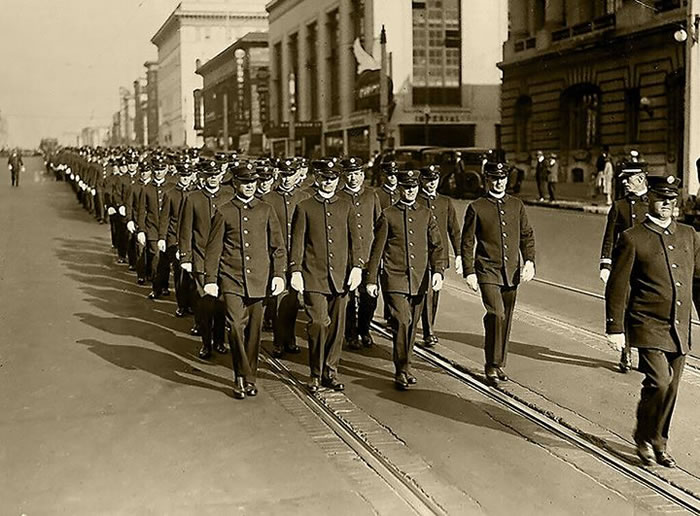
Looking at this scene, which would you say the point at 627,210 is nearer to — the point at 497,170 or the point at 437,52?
the point at 497,170

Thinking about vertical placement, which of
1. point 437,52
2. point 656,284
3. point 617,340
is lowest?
point 617,340

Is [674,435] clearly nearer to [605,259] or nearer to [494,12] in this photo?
[605,259]

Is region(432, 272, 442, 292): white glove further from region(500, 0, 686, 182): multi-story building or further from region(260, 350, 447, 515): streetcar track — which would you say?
region(500, 0, 686, 182): multi-story building

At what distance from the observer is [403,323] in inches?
343

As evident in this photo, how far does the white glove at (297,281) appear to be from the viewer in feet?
28.3

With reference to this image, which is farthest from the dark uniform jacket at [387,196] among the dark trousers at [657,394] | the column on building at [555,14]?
the column on building at [555,14]

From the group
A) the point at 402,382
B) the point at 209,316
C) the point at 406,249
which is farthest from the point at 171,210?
the point at 402,382

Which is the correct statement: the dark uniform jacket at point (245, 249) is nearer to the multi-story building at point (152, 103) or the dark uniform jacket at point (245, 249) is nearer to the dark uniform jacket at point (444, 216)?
the dark uniform jacket at point (444, 216)

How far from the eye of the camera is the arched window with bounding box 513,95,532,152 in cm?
4541

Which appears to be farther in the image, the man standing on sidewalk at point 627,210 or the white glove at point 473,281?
the man standing on sidewalk at point 627,210

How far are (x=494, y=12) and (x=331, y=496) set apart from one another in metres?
59.0

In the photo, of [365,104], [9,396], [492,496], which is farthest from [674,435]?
[365,104]

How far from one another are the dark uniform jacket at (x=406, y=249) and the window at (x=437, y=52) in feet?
173

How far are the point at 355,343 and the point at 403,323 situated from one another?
2.06 m
